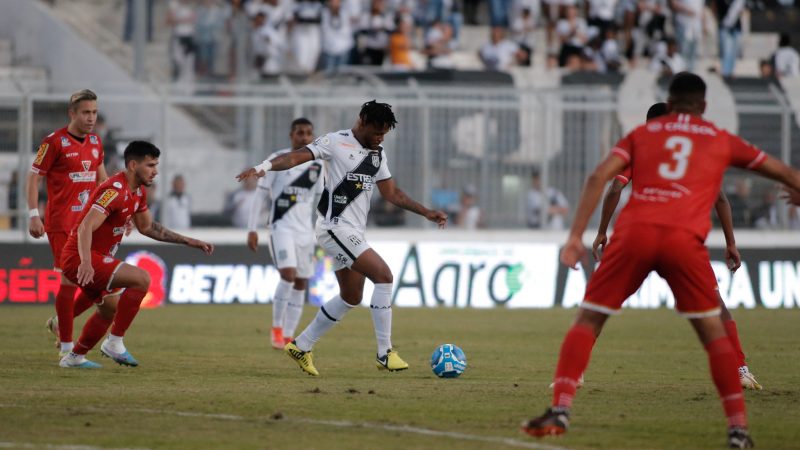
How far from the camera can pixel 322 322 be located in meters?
12.7

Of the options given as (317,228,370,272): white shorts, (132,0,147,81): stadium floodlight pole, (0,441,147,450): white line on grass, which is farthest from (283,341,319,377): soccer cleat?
(132,0,147,81): stadium floodlight pole

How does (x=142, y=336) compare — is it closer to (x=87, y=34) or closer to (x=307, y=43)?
(x=307, y=43)

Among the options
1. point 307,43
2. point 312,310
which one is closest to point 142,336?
point 312,310

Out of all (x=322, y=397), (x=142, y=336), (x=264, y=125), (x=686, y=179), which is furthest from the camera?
(x=264, y=125)

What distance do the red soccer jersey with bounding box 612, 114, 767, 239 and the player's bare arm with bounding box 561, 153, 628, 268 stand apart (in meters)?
0.15

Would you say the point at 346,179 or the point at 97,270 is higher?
the point at 346,179

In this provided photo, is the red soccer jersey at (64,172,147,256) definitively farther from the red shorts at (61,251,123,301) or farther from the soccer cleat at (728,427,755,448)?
the soccer cleat at (728,427,755,448)

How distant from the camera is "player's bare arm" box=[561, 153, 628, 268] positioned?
27.6 ft

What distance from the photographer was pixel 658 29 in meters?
→ 30.4

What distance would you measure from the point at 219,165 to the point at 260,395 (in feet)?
44.1

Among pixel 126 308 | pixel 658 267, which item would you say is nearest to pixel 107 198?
pixel 126 308

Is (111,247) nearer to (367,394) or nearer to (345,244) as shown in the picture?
(345,244)

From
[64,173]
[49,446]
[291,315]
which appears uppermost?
[64,173]

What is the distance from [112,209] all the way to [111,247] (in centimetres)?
51
